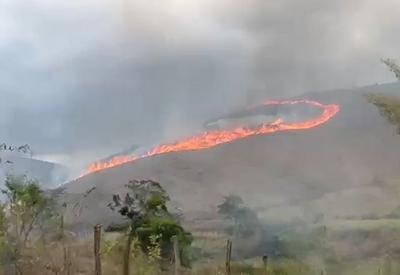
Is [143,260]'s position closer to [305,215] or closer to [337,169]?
[305,215]

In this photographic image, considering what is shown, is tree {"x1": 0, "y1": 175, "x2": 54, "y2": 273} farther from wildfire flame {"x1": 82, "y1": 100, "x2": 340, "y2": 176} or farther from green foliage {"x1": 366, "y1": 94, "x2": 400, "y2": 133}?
wildfire flame {"x1": 82, "y1": 100, "x2": 340, "y2": 176}

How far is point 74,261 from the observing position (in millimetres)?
31953

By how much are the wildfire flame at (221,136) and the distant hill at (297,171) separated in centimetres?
156

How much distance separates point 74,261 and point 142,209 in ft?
13.5

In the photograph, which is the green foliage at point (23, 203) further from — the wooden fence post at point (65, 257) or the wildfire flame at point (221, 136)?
the wildfire flame at point (221, 136)

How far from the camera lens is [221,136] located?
417 ft

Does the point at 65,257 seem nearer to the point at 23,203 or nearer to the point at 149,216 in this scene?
the point at 23,203

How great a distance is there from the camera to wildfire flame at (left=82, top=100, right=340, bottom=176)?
11931 cm

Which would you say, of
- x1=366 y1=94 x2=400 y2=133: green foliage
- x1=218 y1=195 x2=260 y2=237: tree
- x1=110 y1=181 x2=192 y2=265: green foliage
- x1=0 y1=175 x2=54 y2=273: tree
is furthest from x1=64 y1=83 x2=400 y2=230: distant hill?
x1=0 y1=175 x2=54 y2=273: tree

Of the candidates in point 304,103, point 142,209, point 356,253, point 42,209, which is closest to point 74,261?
point 142,209

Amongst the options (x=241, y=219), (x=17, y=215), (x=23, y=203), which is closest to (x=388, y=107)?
(x=23, y=203)

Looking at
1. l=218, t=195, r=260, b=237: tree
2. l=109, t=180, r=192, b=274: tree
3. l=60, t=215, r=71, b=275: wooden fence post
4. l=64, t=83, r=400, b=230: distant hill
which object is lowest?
l=60, t=215, r=71, b=275: wooden fence post

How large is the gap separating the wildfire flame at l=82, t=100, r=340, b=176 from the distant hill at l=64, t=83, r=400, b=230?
1.56m

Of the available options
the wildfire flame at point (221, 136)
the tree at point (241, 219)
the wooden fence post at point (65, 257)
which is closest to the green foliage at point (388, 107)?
the wooden fence post at point (65, 257)
